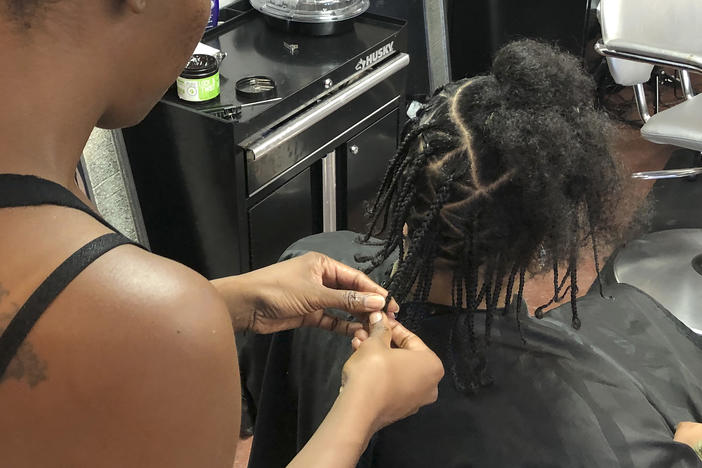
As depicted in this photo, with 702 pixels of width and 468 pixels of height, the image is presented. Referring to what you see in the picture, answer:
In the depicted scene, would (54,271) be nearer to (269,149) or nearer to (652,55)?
(269,149)

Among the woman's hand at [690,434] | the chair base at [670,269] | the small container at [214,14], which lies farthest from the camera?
the chair base at [670,269]

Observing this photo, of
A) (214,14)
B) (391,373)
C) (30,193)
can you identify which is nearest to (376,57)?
(214,14)

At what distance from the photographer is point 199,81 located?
6.08 ft

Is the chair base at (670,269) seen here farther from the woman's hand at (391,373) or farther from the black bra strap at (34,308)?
the black bra strap at (34,308)

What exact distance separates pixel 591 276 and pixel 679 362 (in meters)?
1.16

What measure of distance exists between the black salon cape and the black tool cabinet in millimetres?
556

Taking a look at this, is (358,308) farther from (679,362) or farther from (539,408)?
(679,362)

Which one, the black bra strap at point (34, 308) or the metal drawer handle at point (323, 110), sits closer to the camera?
the black bra strap at point (34, 308)

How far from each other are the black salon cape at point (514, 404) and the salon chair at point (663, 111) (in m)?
0.93

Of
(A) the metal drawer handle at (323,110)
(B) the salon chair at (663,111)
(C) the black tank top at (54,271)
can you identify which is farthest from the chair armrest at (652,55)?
(C) the black tank top at (54,271)

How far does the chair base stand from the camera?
7.77 ft

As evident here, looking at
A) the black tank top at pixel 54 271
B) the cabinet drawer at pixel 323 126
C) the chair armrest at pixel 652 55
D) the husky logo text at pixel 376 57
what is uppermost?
the black tank top at pixel 54 271

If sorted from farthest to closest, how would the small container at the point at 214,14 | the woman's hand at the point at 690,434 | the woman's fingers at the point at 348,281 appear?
the small container at the point at 214,14
the woman's hand at the point at 690,434
the woman's fingers at the point at 348,281

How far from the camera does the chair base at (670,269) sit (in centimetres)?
237
